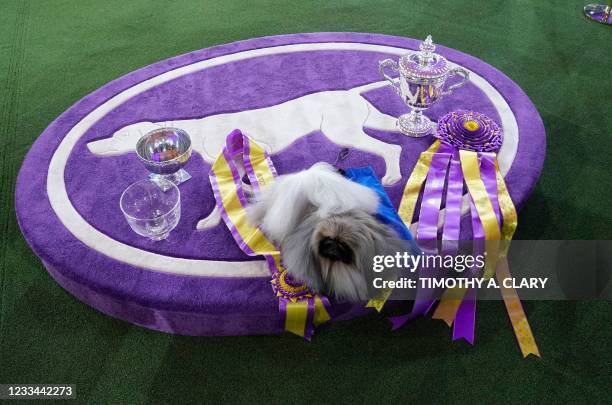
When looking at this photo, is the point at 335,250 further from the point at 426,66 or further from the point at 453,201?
the point at 426,66

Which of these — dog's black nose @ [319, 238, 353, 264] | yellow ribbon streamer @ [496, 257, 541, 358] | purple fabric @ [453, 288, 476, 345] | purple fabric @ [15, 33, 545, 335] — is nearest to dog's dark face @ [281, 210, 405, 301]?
dog's black nose @ [319, 238, 353, 264]

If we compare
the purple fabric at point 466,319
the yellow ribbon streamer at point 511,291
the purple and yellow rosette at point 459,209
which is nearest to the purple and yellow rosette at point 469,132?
the purple and yellow rosette at point 459,209

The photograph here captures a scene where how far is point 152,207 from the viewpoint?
5.14ft

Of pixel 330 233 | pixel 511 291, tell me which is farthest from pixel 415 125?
pixel 330 233

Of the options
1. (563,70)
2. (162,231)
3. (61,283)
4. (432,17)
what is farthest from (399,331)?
(432,17)

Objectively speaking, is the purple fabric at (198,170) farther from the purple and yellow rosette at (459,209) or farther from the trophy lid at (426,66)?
the trophy lid at (426,66)

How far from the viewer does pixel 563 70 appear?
2605 mm

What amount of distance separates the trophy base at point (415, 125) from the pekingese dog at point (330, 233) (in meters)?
0.57

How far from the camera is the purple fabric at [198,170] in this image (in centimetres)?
138

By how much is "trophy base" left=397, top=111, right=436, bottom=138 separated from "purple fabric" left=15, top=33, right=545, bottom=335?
0.03 m

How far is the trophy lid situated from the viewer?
1620 millimetres

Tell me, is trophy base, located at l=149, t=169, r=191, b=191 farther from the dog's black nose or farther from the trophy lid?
the trophy lid

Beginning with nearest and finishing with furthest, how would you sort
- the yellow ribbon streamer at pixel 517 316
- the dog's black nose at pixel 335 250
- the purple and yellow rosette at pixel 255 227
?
the dog's black nose at pixel 335 250, the purple and yellow rosette at pixel 255 227, the yellow ribbon streamer at pixel 517 316

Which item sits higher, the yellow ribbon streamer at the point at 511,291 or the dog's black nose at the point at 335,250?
the dog's black nose at the point at 335,250
